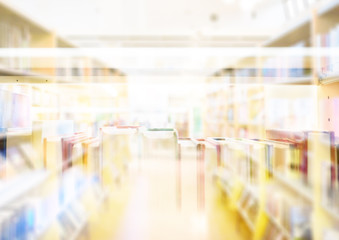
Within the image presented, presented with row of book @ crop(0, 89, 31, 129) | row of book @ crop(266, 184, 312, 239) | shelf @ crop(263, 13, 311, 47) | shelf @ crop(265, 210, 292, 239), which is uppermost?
shelf @ crop(263, 13, 311, 47)

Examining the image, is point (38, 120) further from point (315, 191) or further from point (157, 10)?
point (157, 10)

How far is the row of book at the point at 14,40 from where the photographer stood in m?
1.14

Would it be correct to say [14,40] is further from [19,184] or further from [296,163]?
[296,163]

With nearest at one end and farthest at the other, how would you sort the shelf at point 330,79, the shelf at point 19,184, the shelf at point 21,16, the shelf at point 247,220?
the shelf at point 330,79
the shelf at point 19,184
the shelf at point 21,16
the shelf at point 247,220

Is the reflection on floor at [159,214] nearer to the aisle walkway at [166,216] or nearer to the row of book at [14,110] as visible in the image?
the aisle walkway at [166,216]

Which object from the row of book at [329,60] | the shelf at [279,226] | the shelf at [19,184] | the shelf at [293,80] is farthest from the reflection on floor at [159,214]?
the row of book at [329,60]

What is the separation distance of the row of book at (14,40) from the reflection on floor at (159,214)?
0.80 metres

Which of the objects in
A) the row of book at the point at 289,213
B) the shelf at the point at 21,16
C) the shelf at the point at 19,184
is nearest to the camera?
the shelf at the point at 19,184

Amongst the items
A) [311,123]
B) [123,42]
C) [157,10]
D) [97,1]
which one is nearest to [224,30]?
[157,10]

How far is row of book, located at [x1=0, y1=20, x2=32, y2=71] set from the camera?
1.14 m

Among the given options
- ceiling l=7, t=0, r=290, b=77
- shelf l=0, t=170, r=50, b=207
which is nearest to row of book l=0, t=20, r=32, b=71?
shelf l=0, t=170, r=50, b=207

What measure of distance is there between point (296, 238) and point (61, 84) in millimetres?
1212

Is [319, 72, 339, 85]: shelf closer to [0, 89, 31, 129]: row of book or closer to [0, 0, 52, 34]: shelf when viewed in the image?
Result: [0, 89, 31, 129]: row of book

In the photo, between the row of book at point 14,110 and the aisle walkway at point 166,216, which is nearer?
the row of book at point 14,110
